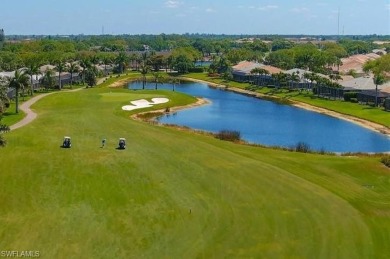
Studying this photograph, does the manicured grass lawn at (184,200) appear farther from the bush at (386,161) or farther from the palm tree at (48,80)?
the palm tree at (48,80)

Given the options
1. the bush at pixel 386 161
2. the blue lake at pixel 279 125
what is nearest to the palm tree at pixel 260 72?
the blue lake at pixel 279 125

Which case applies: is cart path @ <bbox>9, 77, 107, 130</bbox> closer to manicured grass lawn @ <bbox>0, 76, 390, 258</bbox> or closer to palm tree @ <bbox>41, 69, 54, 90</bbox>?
manicured grass lawn @ <bbox>0, 76, 390, 258</bbox>

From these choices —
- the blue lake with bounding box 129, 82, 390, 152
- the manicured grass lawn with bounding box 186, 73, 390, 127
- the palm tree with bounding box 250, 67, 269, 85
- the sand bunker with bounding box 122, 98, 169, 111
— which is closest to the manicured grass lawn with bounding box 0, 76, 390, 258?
the blue lake with bounding box 129, 82, 390, 152

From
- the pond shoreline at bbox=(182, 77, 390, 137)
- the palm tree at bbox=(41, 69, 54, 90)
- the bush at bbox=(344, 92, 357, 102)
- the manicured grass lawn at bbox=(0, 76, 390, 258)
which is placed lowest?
the manicured grass lawn at bbox=(0, 76, 390, 258)

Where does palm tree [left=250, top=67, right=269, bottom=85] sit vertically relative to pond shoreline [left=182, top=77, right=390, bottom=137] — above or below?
above

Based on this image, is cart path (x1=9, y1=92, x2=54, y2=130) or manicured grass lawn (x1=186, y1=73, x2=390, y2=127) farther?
manicured grass lawn (x1=186, y1=73, x2=390, y2=127)

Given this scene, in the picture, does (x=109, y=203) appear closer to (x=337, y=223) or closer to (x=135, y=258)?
(x=135, y=258)
